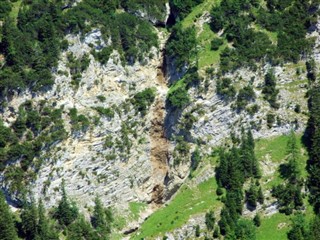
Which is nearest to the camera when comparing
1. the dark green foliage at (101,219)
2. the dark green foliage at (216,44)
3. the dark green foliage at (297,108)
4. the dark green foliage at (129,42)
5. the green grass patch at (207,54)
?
the dark green foliage at (101,219)

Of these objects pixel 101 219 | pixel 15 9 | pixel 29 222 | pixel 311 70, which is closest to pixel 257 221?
pixel 101 219

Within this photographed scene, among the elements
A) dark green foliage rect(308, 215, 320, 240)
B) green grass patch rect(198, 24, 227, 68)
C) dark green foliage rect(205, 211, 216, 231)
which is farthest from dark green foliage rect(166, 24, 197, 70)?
dark green foliage rect(308, 215, 320, 240)

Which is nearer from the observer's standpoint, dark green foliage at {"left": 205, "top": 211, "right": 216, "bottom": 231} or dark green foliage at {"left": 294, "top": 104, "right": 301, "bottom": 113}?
dark green foliage at {"left": 205, "top": 211, "right": 216, "bottom": 231}

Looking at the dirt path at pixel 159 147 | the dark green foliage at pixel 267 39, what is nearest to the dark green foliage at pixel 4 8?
the dirt path at pixel 159 147

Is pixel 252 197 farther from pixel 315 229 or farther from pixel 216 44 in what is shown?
pixel 216 44

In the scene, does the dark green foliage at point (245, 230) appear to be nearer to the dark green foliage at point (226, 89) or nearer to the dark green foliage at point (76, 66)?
the dark green foliage at point (226, 89)

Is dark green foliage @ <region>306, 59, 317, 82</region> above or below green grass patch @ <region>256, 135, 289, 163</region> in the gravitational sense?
above

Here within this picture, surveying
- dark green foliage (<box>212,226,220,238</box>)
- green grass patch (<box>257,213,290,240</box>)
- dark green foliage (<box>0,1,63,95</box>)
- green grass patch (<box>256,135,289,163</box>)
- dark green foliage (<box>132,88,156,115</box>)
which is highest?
dark green foliage (<box>0,1,63,95</box>)

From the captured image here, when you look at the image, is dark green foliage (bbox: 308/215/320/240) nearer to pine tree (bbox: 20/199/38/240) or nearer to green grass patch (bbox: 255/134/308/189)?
green grass patch (bbox: 255/134/308/189)
